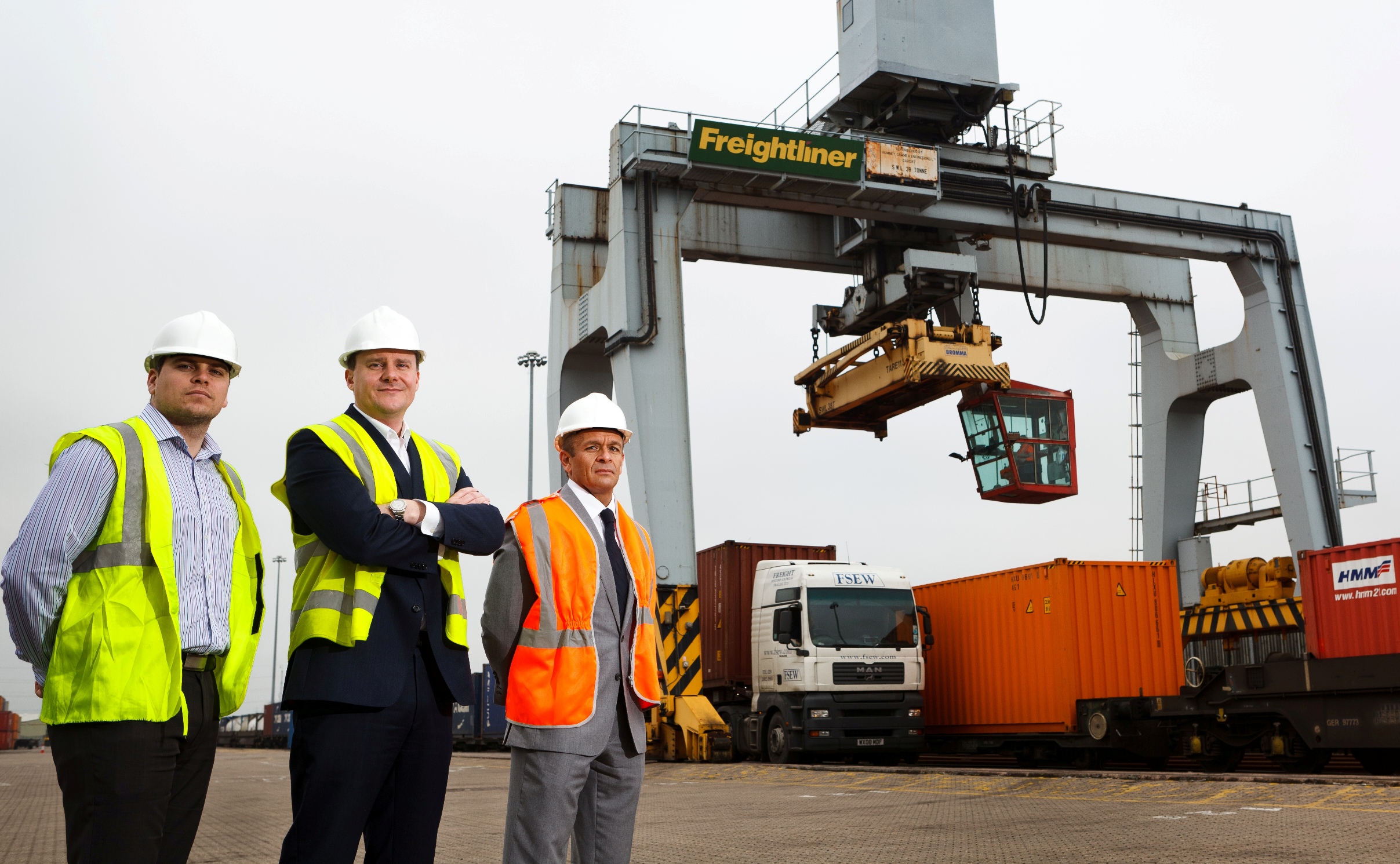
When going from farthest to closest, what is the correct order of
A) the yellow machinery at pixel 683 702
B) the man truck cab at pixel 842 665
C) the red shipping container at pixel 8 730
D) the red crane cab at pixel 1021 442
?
the red shipping container at pixel 8 730 → the red crane cab at pixel 1021 442 → the yellow machinery at pixel 683 702 → the man truck cab at pixel 842 665

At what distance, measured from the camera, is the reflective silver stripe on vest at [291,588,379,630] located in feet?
10.2

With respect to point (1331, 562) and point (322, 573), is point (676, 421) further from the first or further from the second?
point (322, 573)

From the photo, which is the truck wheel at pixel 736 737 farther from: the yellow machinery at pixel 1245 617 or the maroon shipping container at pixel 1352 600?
the maroon shipping container at pixel 1352 600

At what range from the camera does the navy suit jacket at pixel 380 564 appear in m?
3.04

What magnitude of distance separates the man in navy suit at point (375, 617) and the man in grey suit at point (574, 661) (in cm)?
15

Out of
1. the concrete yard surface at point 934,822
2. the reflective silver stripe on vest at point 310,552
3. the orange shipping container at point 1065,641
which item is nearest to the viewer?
the reflective silver stripe on vest at point 310,552

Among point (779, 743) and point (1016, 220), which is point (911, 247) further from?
point (779, 743)

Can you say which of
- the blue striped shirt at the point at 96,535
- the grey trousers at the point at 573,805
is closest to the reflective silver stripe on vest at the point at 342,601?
the blue striped shirt at the point at 96,535

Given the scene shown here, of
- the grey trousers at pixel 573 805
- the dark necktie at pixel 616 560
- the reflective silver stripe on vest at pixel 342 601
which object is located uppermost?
the dark necktie at pixel 616 560

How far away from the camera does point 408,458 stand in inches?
135

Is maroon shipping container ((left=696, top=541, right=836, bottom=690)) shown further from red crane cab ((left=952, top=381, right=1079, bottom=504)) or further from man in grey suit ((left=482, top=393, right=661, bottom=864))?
man in grey suit ((left=482, top=393, right=661, bottom=864))

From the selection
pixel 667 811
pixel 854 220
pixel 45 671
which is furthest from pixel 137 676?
pixel 854 220

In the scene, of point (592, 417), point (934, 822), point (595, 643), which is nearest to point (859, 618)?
point (934, 822)

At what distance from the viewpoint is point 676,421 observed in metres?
18.2
